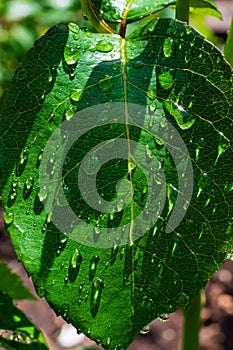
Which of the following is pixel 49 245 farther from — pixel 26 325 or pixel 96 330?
pixel 26 325

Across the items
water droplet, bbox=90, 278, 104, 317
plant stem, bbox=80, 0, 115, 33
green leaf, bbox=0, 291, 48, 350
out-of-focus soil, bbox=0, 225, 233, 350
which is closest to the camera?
water droplet, bbox=90, 278, 104, 317

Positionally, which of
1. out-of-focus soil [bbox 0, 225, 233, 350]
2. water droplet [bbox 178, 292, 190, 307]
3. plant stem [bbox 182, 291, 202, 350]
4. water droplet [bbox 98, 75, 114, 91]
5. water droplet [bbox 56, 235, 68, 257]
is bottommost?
out-of-focus soil [bbox 0, 225, 233, 350]

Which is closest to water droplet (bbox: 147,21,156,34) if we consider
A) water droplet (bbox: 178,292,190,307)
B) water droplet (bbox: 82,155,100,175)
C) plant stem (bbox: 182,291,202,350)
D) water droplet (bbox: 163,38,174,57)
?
water droplet (bbox: 163,38,174,57)

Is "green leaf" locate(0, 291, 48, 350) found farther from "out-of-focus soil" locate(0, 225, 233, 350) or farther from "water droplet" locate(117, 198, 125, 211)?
"out-of-focus soil" locate(0, 225, 233, 350)

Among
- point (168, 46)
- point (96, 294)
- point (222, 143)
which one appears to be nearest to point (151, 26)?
point (168, 46)

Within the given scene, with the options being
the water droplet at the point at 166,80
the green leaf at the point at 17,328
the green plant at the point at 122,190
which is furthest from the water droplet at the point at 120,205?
the green leaf at the point at 17,328

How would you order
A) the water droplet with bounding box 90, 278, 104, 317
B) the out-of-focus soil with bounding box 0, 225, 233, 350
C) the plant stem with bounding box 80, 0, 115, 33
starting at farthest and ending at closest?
the out-of-focus soil with bounding box 0, 225, 233, 350 → the plant stem with bounding box 80, 0, 115, 33 → the water droplet with bounding box 90, 278, 104, 317

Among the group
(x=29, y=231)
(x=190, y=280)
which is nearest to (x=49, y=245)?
(x=29, y=231)

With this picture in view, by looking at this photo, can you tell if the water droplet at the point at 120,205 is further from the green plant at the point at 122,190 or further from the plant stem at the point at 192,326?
the plant stem at the point at 192,326
